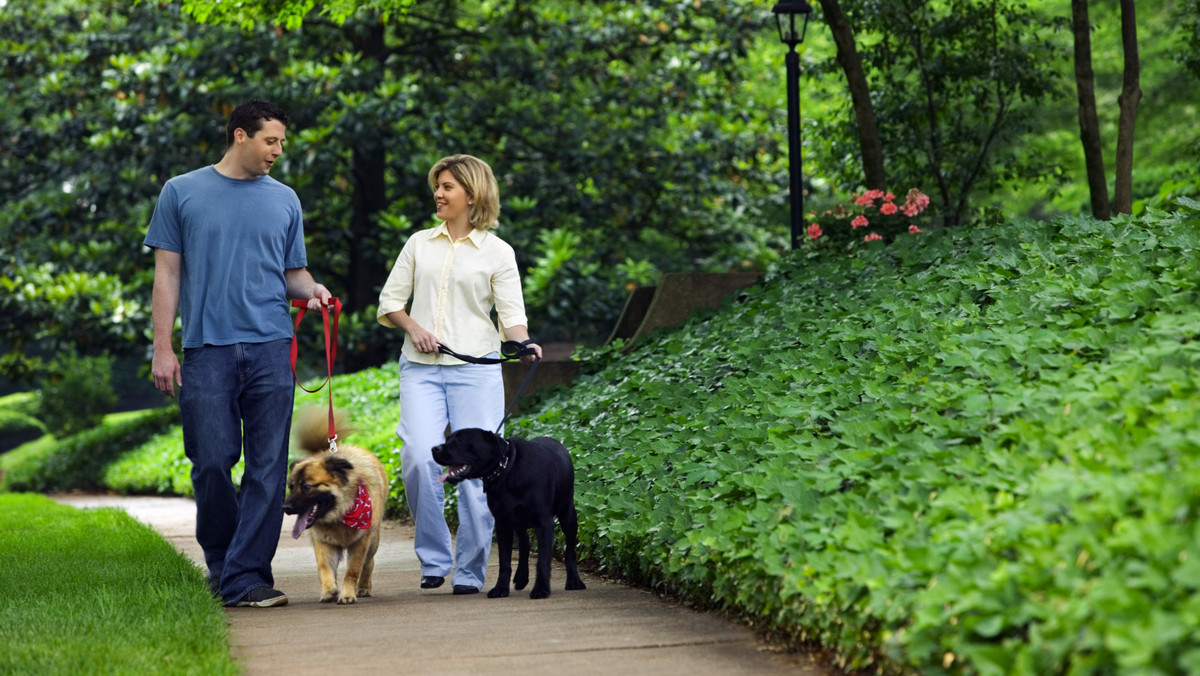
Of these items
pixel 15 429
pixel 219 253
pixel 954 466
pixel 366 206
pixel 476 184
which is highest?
pixel 366 206

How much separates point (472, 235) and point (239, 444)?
1605mm

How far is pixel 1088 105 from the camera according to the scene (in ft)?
34.6

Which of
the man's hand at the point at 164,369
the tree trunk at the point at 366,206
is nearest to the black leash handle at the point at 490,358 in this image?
the man's hand at the point at 164,369

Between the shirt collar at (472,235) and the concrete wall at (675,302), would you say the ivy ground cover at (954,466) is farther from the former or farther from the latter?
the concrete wall at (675,302)

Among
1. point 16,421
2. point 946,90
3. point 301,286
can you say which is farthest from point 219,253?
point 16,421

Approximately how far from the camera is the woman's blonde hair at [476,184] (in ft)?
20.7

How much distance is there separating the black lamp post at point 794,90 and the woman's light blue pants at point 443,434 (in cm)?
632

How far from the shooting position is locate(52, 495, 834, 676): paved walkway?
13.9ft

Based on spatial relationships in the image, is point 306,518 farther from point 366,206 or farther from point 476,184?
point 366,206

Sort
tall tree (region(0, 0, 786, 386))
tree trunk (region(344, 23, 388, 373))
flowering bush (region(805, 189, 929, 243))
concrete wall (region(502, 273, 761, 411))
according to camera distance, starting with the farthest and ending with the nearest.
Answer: tree trunk (region(344, 23, 388, 373)) → tall tree (region(0, 0, 786, 386)) → concrete wall (region(502, 273, 761, 411)) → flowering bush (region(805, 189, 929, 243))

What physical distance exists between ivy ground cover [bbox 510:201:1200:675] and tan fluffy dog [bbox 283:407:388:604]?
1.24 meters

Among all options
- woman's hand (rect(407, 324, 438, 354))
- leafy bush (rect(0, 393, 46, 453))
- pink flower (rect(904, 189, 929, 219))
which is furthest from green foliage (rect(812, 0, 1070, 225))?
leafy bush (rect(0, 393, 46, 453))

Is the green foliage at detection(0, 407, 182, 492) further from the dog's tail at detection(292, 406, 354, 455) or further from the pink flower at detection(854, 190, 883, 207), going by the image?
the dog's tail at detection(292, 406, 354, 455)

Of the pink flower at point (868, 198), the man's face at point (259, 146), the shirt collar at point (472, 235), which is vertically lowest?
the shirt collar at point (472, 235)
